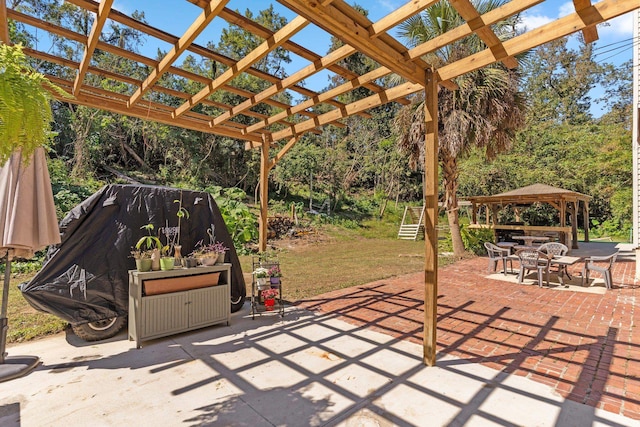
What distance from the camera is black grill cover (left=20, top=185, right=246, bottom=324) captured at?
3096mm

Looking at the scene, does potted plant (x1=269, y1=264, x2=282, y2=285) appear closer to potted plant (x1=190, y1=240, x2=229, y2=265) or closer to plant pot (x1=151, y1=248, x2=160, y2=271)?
potted plant (x1=190, y1=240, x2=229, y2=265)

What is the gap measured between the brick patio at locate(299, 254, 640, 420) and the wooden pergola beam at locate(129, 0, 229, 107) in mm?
3560

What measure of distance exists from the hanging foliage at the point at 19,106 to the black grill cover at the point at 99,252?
2.16 m

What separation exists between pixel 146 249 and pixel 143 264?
49cm

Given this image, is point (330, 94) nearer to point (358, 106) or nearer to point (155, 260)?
point (358, 106)

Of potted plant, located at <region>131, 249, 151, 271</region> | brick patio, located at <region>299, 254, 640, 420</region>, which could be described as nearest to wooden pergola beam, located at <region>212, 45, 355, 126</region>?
potted plant, located at <region>131, 249, 151, 271</region>

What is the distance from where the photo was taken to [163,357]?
298 centimetres

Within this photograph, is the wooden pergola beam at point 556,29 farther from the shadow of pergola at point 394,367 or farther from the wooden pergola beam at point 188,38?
the shadow of pergola at point 394,367

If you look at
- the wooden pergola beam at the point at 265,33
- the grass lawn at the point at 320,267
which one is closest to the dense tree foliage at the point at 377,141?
the grass lawn at the point at 320,267

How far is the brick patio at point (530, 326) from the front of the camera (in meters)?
2.57

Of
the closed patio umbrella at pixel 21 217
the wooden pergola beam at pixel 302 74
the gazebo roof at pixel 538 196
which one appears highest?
the wooden pergola beam at pixel 302 74

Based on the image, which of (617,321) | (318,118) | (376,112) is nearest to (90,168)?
(318,118)

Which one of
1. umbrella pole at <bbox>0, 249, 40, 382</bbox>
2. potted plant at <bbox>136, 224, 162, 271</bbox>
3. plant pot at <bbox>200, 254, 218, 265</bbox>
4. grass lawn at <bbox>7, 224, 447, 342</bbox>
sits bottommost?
grass lawn at <bbox>7, 224, 447, 342</bbox>

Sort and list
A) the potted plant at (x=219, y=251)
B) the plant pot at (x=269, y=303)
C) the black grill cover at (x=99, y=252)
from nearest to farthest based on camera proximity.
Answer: the black grill cover at (x=99, y=252), the potted plant at (x=219, y=251), the plant pot at (x=269, y=303)
